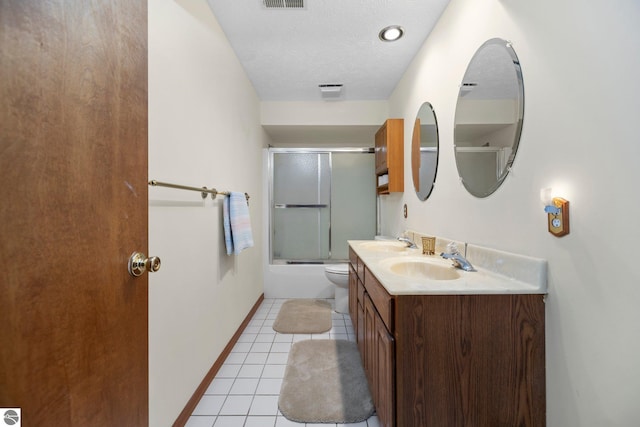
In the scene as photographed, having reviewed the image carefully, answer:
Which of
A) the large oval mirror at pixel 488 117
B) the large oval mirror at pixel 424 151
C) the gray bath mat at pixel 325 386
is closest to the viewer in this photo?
the large oval mirror at pixel 488 117

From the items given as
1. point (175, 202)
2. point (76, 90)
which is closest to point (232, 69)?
point (175, 202)

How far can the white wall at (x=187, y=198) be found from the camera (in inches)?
42.5

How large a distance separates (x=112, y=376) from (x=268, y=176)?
108 inches

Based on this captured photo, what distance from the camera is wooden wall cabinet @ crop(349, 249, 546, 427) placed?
2.92 feet

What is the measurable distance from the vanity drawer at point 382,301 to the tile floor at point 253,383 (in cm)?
67

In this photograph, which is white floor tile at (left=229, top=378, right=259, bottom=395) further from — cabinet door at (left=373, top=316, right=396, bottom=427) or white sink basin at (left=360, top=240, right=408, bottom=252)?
white sink basin at (left=360, top=240, right=408, bottom=252)

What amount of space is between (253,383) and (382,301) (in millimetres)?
1118

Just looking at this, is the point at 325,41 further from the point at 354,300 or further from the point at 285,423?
the point at 285,423

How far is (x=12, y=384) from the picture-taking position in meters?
0.40

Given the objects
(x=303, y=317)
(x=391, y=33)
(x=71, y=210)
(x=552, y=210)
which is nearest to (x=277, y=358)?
(x=303, y=317)

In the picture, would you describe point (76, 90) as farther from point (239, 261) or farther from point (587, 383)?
point (239, 261)

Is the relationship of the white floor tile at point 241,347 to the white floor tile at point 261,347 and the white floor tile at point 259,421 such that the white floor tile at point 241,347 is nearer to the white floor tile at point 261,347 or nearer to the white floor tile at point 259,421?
the white floor tile at point 261,347

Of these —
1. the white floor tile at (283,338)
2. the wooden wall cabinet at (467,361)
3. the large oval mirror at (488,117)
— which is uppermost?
the large oval mirror at (488,117)

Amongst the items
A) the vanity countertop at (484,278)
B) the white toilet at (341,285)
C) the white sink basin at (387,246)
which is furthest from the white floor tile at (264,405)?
the white toilet at (341,285)
